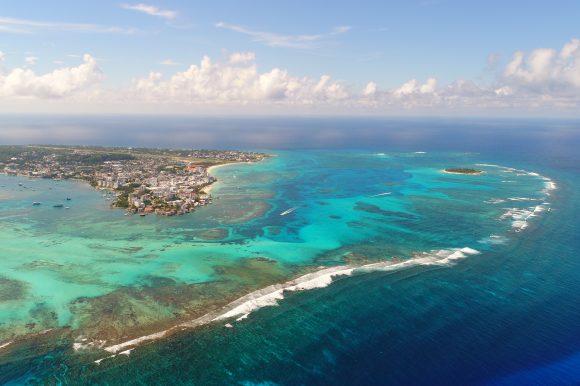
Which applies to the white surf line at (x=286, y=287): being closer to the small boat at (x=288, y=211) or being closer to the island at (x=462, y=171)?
the small boat at (x=288, y=211)

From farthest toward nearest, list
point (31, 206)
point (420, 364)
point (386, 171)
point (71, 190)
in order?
1. point (386, 171)
2. point (71, 190)
3. point (31, 206)
4. point (420, 364)

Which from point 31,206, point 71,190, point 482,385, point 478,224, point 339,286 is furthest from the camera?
point 71,190

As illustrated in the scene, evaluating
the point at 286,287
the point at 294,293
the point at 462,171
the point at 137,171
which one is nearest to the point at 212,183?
the point at 137,171

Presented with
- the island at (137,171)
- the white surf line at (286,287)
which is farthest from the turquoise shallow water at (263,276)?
the island at (137,171)

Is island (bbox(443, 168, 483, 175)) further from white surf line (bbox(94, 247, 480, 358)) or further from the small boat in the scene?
white surf line (bbox(94, 247, 480, 358))

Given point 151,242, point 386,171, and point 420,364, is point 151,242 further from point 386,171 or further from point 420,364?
point 386,171

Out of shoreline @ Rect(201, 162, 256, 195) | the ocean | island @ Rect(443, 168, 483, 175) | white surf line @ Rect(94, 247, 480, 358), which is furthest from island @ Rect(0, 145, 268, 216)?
island @ Rect(443, 168, 483, 175)

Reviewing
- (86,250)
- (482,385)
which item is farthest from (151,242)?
(482,385)
